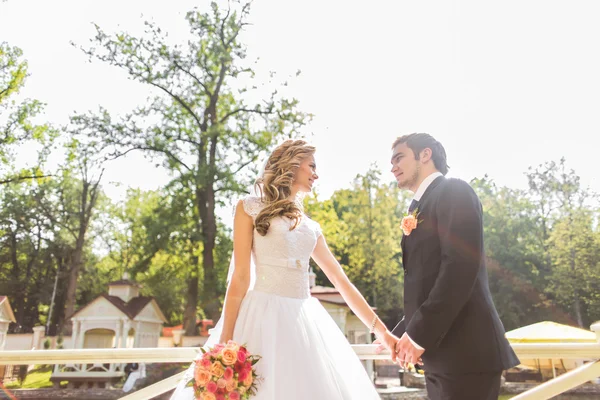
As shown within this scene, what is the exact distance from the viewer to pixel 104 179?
24141 millimetres

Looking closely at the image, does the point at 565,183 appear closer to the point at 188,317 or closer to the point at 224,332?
the point at 188,317

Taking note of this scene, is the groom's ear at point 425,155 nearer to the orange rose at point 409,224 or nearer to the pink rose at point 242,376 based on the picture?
the orange rose at point 409,224

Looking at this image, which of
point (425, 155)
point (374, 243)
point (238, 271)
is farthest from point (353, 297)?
point (374, 243)

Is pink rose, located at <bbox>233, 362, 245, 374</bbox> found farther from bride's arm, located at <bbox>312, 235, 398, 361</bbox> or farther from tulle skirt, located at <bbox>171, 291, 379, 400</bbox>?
bride's arm, located at <bbox>312, 235, 398, 361</bbox>

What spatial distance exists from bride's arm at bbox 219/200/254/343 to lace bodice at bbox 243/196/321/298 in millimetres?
50

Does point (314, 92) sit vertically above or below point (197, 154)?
above

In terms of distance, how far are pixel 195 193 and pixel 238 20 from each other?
27.5 ft

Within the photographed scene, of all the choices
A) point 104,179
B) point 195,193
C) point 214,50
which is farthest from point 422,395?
point 104,179

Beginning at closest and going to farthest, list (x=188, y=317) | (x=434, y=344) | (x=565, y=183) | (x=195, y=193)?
(x=434, y=344) → (x=188, y=317) → (x=195, y=193) → (x=565, y=183)

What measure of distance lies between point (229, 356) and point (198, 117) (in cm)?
1947

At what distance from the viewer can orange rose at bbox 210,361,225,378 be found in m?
1.74

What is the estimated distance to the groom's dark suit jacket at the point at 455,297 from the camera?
165cm

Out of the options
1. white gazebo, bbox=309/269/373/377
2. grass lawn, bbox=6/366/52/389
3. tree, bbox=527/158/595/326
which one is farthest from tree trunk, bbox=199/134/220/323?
tree, bbox=527/158/595/326

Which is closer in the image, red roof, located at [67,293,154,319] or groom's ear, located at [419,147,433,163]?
groom's ear, located at [419,147,433,163]
